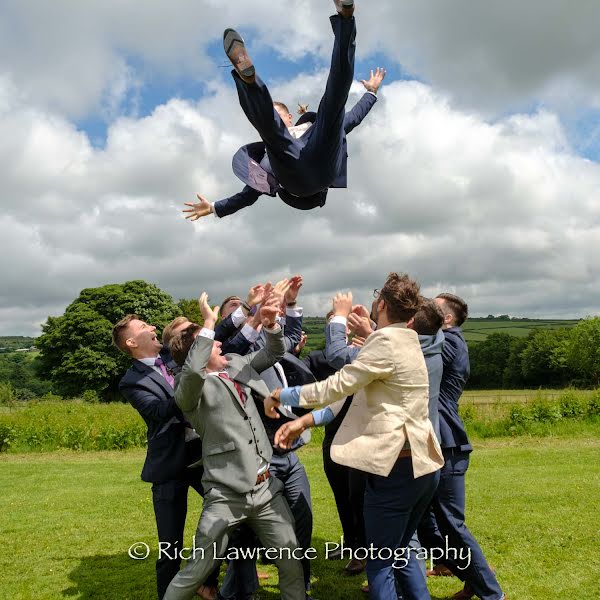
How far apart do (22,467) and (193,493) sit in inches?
250

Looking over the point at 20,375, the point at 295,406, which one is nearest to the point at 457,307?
the point at 295,406

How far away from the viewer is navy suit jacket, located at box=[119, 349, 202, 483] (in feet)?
15.9

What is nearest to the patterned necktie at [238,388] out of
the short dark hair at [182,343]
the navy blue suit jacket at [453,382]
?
the short dark hair at [182,343]

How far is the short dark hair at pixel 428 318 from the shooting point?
4.60 m

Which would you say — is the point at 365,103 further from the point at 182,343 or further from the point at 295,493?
the point at 295,493

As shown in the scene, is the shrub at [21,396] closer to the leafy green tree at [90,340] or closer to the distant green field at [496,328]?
the leafy green tree at [90,340]

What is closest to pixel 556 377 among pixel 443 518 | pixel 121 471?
pixel 121 471

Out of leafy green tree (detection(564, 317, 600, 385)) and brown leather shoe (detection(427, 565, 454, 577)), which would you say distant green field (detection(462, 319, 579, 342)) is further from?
brown leather shoe (detection(427, 565, 454, 577))

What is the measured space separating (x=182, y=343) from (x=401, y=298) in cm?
186

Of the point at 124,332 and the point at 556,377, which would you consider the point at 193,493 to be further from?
the point at 556,377

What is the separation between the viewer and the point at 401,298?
3943 mm

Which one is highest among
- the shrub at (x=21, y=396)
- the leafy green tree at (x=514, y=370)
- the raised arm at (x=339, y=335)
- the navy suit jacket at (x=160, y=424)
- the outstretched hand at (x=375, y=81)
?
the outstretched hand at (x=375, y=81)

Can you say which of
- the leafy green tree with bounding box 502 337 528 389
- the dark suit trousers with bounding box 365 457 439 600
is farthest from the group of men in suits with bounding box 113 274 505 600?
the leafy green tree with bounding box 502 337 528 389

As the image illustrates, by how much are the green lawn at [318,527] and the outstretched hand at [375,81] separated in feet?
15.7
